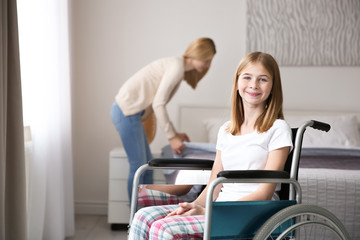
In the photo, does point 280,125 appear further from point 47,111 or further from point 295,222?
point 47,111

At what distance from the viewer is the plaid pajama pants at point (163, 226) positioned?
1.38 meters

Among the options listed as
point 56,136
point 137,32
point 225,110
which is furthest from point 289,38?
point 56,136

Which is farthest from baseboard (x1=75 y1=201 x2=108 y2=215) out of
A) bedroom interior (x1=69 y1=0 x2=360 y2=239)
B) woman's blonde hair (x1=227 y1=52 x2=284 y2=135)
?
woman's blonde hair (x1=227 y1=52 x2=284 y2=135)

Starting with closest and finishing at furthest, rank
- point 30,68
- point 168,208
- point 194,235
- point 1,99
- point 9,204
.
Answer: point 194,235 < point 168,208 < point 1,99 < point 9,204 < point 30,68

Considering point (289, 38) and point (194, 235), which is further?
point (289, 38)

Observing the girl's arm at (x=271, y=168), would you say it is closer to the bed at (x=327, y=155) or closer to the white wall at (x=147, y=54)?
the bed at (x=327, y=155)

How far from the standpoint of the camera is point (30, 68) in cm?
271

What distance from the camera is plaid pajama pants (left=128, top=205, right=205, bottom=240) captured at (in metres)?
1.38

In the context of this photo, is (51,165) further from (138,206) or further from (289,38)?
(289,38)

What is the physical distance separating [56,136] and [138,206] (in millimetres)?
1409

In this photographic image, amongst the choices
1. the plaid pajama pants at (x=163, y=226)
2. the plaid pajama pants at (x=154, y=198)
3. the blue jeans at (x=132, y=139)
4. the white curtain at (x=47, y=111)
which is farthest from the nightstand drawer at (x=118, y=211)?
the plaid pajama pants at (x=163, y=226)

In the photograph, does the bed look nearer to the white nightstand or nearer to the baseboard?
the white nightstand

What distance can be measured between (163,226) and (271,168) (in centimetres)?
39

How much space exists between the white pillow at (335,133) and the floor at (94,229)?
4.72 ft
